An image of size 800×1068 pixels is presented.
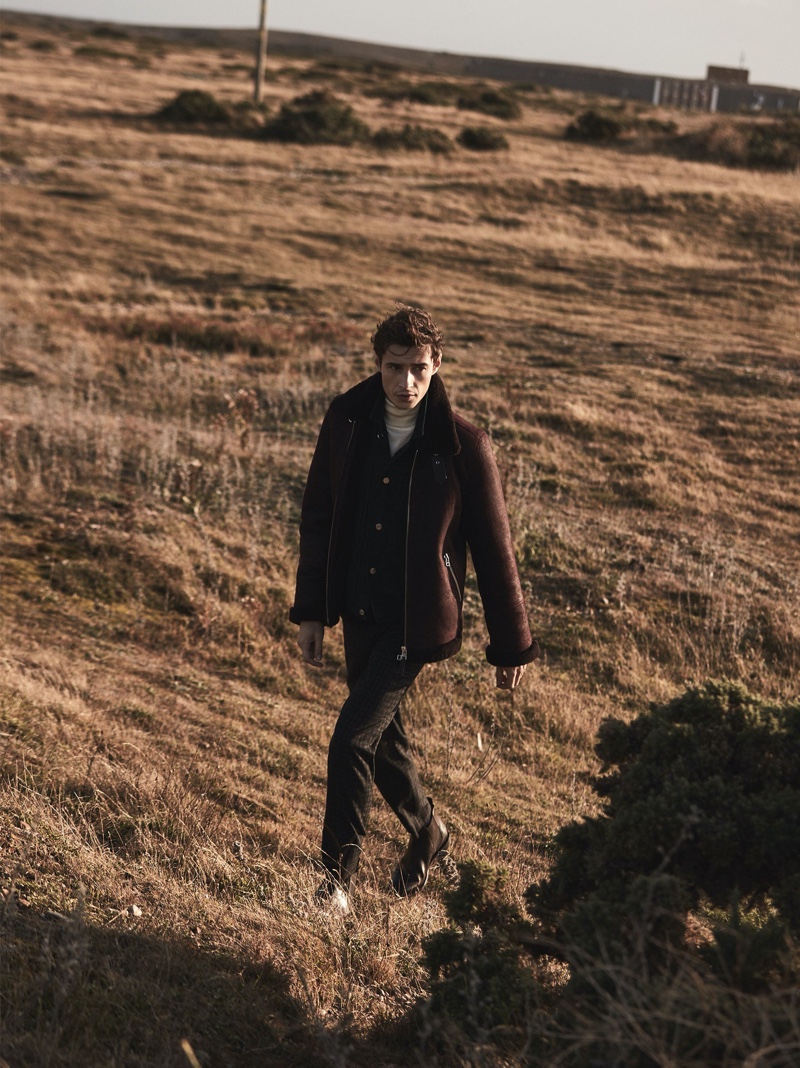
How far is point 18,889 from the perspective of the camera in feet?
12.3

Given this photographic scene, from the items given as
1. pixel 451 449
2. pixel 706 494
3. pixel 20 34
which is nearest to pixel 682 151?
pixel 706 494

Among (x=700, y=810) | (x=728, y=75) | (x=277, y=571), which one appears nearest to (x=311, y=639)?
(x=700, y=810)

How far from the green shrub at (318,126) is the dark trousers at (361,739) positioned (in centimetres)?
3277

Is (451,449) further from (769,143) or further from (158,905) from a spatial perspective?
(769,143)

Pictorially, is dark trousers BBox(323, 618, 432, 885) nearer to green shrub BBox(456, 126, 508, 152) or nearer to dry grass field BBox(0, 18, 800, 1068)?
dry grass field BBox(0, 18, 800, 1068)

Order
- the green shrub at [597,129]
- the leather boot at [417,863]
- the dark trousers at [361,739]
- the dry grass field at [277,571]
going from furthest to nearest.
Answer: the green shrub at [597,129] → the leather boot at [417,863] → the dark trousers at [361,739] → the dry grass field at [277,571]

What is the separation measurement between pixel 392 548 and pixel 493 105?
44.8 meters

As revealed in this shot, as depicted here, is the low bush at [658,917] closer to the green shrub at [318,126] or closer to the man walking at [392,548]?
the man walking at [392,548]

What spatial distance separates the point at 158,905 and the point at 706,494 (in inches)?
299

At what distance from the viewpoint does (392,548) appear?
3965 mm

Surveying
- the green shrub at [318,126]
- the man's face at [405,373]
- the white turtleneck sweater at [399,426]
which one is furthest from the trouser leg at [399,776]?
the green shrub at [318,126]

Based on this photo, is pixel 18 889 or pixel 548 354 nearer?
pixel 18 889

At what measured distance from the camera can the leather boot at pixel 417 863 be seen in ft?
14.3

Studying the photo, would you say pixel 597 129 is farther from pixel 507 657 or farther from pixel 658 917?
pixel 658 917
